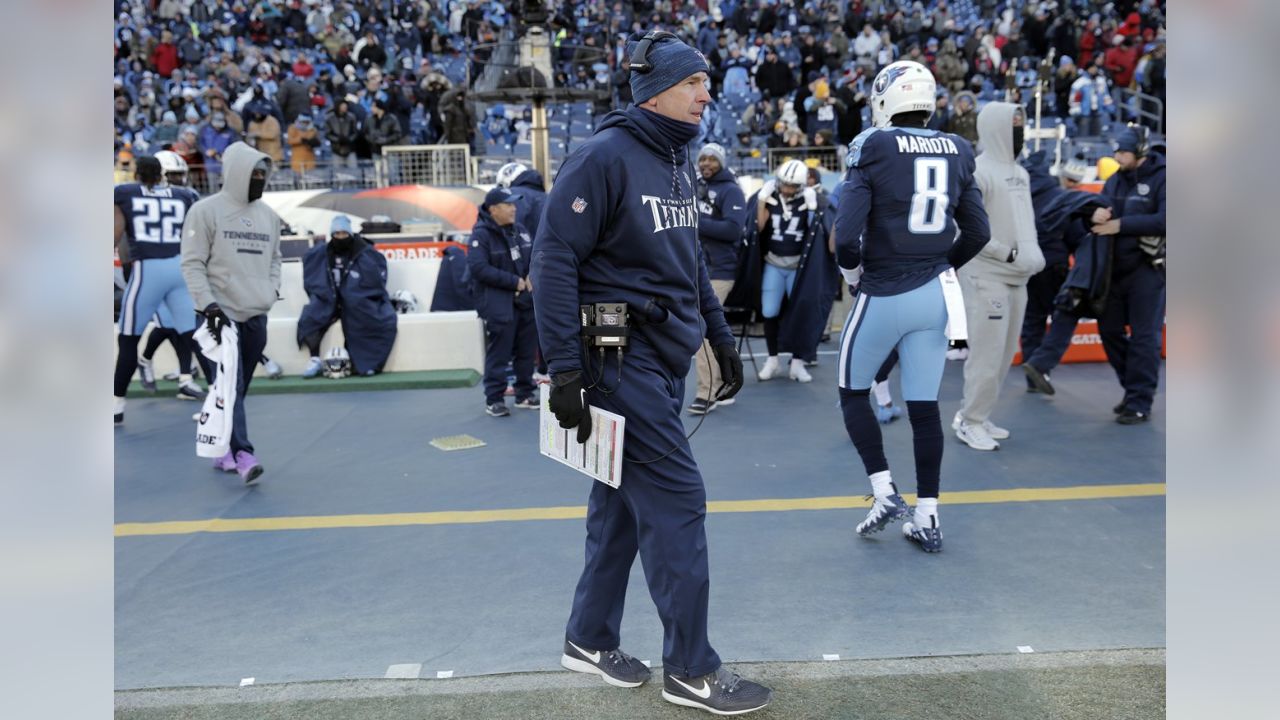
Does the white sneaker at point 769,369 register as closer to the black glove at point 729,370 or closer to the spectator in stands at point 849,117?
the black glove at point 729,370

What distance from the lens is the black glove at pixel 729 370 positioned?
11.3ft

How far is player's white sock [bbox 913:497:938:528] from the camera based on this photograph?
4.51 metres

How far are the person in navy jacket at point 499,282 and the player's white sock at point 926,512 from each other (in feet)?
12.5

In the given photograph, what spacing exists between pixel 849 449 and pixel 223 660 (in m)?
3.87

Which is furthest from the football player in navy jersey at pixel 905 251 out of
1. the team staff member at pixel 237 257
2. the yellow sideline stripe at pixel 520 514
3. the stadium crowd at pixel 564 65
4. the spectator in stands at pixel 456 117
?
the spectator in stands at pixel 456 117

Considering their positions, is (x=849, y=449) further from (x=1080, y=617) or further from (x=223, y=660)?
(x=223, y=660)

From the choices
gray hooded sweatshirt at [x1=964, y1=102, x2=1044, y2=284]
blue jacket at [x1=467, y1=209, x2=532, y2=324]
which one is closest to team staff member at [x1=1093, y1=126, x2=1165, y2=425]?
gray hooded sweatshirt at [x1=964, y1=102, x2=1044, y2=284]

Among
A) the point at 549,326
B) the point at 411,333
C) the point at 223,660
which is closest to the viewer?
the point at 549,326

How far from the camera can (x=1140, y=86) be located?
19.8 m

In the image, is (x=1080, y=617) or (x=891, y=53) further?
(x=891, y=53)

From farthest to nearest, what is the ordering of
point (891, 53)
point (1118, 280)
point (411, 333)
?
point (891, 53)
point (411, 333)
point (1118, 280)
